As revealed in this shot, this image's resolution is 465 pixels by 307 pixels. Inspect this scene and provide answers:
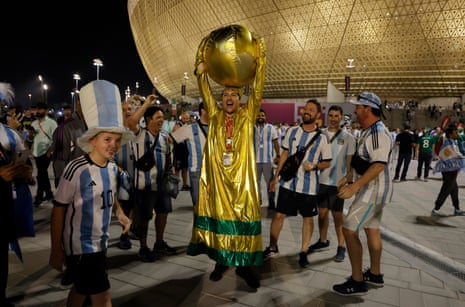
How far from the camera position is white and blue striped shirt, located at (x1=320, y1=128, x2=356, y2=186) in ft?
13.8

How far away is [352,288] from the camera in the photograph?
305 centimetres

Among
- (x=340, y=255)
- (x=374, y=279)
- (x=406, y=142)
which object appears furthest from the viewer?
(x=406, y=142)

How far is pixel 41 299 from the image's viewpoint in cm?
280

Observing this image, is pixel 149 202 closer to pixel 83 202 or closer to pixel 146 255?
pixel 146 255

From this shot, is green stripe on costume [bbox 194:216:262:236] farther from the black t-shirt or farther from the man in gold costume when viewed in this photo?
the black t-shirt

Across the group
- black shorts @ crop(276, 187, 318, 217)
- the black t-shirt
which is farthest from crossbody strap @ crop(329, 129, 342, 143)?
the black t-shirt

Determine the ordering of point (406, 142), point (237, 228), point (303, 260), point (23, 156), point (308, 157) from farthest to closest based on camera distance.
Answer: point (406, 142) → point (308, 157) → point (303, 260) → point (237, 228) → point (23, 156)

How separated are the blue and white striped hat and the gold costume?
129 centimetres

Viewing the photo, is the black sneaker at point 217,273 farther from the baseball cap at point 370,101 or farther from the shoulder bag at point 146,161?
the baseball cap at point 370,101

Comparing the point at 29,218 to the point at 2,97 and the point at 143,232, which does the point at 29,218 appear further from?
the point at 143,232

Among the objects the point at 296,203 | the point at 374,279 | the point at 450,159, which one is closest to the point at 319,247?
the point at 296,203

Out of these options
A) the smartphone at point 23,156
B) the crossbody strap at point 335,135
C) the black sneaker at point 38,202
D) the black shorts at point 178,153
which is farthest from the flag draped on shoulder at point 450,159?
the black sneaker at point 38,202

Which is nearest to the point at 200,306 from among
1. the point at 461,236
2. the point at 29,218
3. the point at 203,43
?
the point at 29,218

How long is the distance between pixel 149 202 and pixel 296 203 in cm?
177
